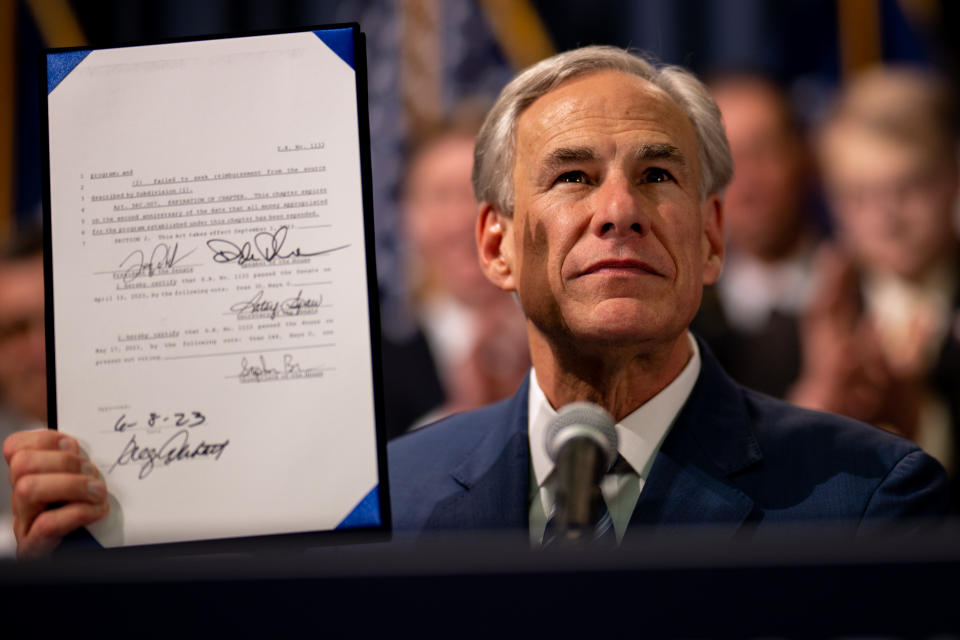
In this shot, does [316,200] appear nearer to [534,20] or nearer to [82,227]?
[82,227]

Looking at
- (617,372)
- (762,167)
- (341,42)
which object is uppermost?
(762,167)

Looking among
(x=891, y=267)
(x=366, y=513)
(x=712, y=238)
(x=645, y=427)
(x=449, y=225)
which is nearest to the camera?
(x=366, y=513)

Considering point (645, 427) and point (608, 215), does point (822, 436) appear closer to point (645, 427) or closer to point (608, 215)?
point (645, 427)

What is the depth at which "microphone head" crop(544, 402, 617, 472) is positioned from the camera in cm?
115

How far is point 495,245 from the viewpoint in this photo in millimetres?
1926

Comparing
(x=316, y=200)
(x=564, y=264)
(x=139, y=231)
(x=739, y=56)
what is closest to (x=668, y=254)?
A: (x=564, y=264)

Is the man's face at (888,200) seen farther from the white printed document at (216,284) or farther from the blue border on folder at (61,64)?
the blue border on folder at (61,64)

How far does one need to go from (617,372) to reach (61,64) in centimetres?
101

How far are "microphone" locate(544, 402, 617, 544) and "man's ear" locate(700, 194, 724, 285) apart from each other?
0.72 metres

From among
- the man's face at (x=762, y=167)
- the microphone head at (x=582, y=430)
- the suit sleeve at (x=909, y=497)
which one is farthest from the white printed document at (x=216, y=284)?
the man's face at (x=762, y=167)

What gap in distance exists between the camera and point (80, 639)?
89 cm

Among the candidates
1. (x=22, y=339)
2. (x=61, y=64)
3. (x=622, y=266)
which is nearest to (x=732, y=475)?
(x=622, y=266)

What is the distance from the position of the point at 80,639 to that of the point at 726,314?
3130 millimetres

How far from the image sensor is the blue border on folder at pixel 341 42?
1.52 meters
